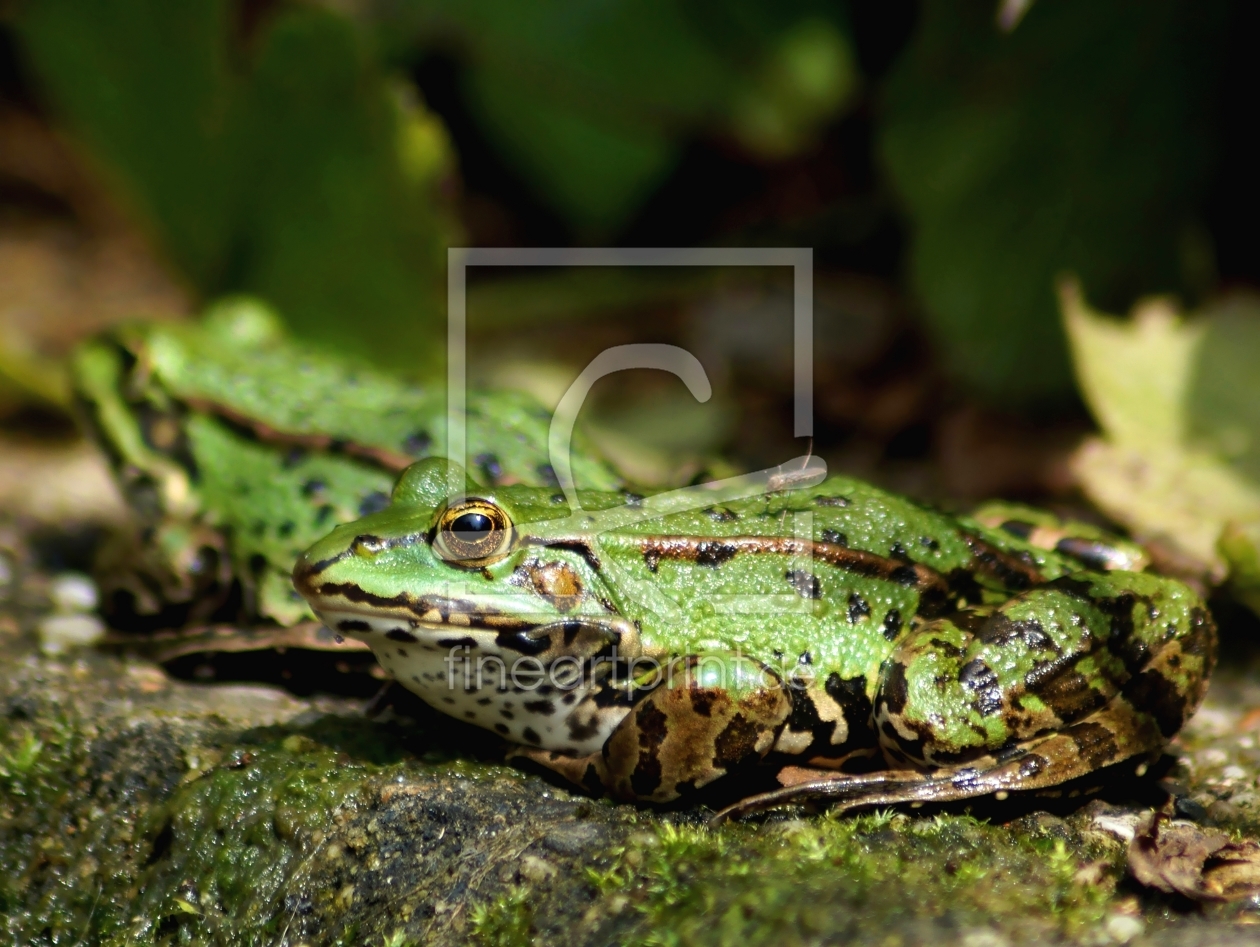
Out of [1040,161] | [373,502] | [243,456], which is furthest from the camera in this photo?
[1040,161]

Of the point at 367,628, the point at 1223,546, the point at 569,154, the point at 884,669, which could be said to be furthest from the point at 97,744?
the point at 569,154

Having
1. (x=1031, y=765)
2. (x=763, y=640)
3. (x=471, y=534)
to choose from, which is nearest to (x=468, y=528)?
(x=471, y=534)

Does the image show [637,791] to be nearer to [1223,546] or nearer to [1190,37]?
[1223,546]

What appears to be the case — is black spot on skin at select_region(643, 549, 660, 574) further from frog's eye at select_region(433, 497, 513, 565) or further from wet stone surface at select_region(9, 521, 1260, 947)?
wet stone surface at select_region(9, 521, 1260, 947)

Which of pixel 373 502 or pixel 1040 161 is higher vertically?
pixel 1040 161

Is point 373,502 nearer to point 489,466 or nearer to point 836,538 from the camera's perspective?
point 489,466

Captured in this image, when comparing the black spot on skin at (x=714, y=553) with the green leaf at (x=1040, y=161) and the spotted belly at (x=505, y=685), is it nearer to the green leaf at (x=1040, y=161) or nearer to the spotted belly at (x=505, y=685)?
the spotted belly at (x=505, y=685)
